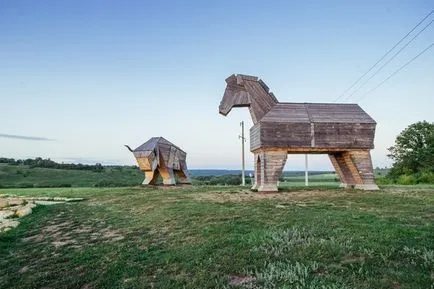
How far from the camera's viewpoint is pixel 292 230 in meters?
8.77

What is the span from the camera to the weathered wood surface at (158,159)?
1086 inches

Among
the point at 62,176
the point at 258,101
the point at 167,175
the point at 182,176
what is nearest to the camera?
the point at 258,101

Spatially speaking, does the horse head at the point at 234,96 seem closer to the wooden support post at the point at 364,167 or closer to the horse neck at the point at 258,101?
the horse neck at the point at 258,101

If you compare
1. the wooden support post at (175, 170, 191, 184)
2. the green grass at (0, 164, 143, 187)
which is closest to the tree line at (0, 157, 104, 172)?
the green grass at (0, 164, 143, 187)

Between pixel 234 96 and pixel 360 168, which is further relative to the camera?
pixel 234 96

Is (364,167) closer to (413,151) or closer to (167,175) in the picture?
(167,175)

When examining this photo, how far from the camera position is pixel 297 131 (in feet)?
60.3

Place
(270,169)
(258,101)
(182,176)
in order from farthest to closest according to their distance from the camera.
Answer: (182,176), (258,101), (270,169)

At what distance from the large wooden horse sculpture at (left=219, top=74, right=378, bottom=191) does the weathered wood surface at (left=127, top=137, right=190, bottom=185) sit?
32.5ft

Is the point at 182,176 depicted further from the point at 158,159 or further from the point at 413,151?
the point at 413,151

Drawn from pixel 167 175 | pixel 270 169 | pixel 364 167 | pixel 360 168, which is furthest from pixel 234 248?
pixel 167 175

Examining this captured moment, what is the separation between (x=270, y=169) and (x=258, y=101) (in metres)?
3.71

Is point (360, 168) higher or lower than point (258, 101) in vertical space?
lower

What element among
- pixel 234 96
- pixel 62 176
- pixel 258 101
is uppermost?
pixel 234 96
